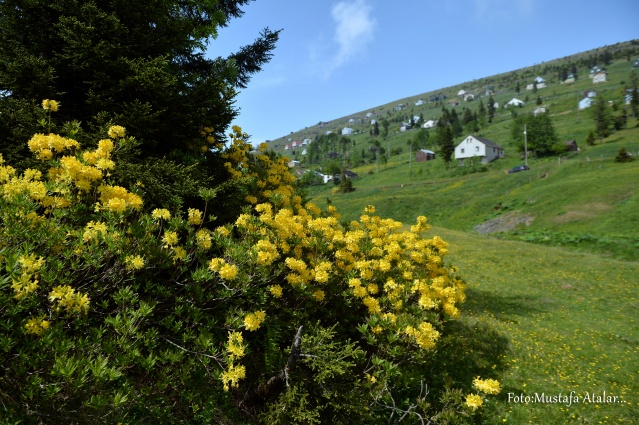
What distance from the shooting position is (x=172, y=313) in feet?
12.3

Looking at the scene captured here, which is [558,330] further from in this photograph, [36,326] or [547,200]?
[547,200]

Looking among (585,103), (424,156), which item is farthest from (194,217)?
(585,103)

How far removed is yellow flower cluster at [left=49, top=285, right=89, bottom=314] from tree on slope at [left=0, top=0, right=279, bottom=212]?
193 cm

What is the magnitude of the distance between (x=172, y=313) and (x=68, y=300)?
1.25 metres

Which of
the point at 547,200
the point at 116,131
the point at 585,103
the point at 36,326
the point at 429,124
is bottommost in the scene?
the point at 547,200

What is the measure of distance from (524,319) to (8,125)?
14.5 m

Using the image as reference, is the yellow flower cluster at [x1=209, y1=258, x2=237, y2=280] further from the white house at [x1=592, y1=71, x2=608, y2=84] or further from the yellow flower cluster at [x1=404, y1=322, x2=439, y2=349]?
the white house at [x1=592, y1=71, x2=608, y2=84]

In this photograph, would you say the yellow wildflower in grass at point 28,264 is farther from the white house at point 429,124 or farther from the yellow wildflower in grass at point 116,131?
the white house at point 429,124

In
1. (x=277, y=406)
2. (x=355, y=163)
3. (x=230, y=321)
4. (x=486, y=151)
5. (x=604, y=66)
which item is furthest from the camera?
(x=604, y=66)

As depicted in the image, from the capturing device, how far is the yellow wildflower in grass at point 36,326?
8.32 feet

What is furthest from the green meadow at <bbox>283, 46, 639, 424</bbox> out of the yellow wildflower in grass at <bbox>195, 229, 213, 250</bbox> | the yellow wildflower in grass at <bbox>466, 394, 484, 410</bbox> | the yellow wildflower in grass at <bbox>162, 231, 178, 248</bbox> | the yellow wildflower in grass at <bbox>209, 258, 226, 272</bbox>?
the yellow wildflower in grass at <bbox>162, 231, 178, 248</bbox>

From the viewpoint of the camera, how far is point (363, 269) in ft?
18.9

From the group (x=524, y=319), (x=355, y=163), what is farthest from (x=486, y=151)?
(x=524, y=319)

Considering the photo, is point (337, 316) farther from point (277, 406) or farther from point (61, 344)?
point (61, 344)
